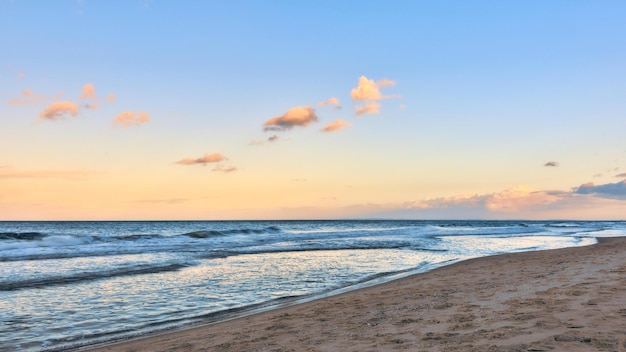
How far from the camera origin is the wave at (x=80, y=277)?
49.4ft

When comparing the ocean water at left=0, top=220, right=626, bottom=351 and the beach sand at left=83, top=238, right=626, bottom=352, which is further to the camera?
the ocean water at left=0, top=220, right=626, bottom=351

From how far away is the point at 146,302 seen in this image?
12.1 m

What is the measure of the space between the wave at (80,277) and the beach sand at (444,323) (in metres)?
8.82

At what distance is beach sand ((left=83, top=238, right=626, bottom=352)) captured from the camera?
588cm

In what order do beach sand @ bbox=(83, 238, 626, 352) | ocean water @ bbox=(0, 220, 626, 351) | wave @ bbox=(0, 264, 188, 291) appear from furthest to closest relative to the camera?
1. wave @ bbox=(0, 264, 188, 291)
2. ocean water @ bbox=(0, 220, 626, 351)
3. beach sand @ bbox=(83, 238, 626, 352)

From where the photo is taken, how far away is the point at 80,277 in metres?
17.0

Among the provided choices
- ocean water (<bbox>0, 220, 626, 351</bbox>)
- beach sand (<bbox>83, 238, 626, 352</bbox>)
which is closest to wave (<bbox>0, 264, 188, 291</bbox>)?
ocean water (<bbox>0, 220, 626, 351</bbox>)

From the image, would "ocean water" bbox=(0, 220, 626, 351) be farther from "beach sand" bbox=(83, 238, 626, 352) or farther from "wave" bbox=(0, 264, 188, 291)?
"beach sand" bbox=(83, 238, 626, 352)

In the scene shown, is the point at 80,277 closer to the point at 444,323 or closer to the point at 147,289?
the point at 147,289

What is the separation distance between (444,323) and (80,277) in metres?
14.7

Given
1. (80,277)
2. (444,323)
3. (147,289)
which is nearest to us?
(444,323)

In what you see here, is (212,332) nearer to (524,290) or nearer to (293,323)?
(293,323)

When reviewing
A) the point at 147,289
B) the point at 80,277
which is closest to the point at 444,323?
the point at 147,289

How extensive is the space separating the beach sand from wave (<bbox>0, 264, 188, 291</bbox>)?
8.82m
